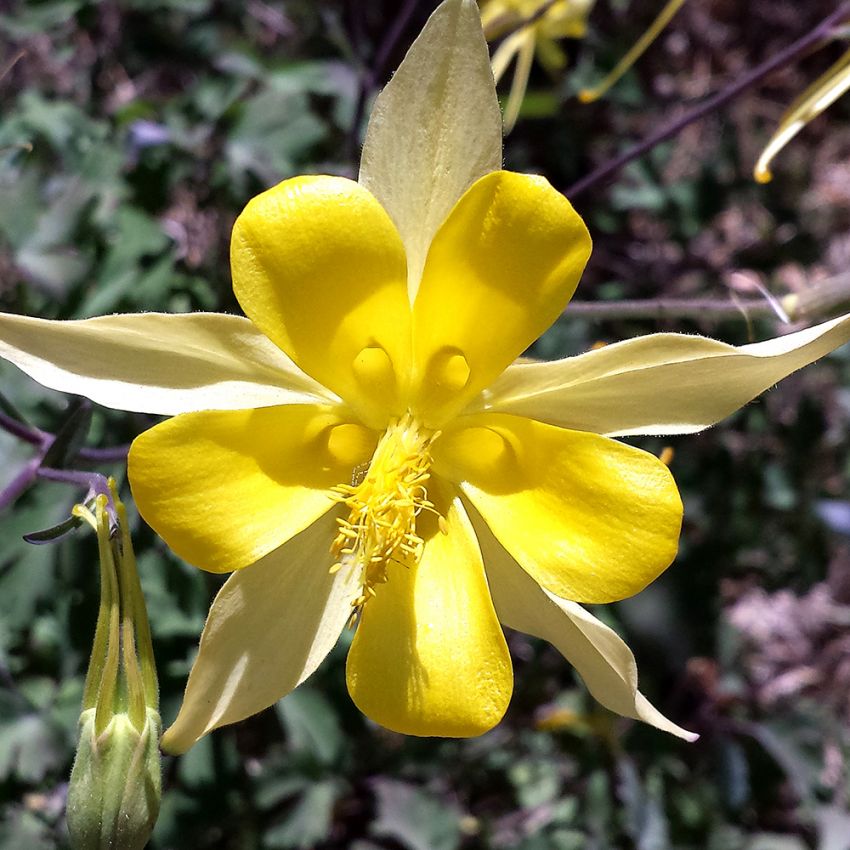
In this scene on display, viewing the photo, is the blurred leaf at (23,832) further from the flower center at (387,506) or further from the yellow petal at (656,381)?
the yellow petal at (656,381)

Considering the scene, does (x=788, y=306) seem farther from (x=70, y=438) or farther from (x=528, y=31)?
(x=70, y=438)

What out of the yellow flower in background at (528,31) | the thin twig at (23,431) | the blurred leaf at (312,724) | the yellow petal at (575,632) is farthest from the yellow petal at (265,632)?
the yellow flower in background at (528,31)

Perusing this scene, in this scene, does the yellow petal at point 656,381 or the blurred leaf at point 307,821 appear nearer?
the yellow petal at point 656,381

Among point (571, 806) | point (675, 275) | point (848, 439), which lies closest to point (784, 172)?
point (675, 275)

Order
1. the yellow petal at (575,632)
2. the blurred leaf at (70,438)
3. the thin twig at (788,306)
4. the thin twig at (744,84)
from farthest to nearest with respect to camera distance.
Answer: the thin twig at (744,84)
the thin twig at (788,306)
the blurred leaf at (70,438)
the yellow petal at (575,632)

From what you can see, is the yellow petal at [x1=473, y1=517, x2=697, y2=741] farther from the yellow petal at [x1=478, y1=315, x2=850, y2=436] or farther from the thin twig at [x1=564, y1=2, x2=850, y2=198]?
the thin twig at [x1=564, y1=2, x2=850, y2=198]

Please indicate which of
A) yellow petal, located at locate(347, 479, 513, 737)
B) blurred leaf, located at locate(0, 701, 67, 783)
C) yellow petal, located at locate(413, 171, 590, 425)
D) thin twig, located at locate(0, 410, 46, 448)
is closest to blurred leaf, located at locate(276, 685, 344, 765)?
blurred leaf, located at locate(0, 701, 67, 783)
